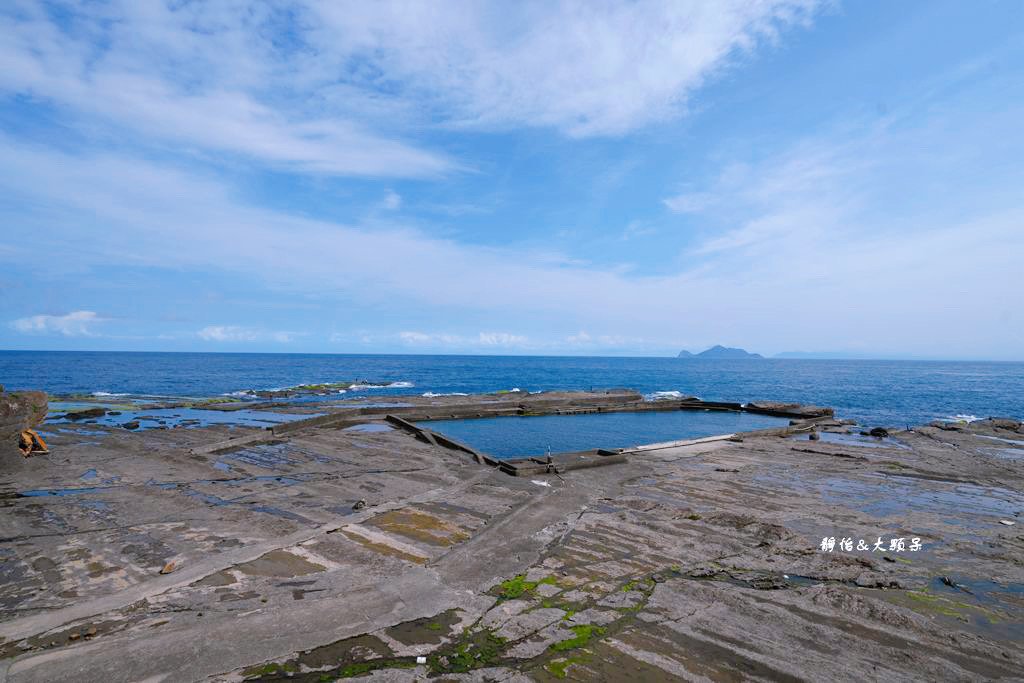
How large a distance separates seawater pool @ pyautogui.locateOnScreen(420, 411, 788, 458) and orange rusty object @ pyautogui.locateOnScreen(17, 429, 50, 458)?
1831 cm

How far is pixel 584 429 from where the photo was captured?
118 ft

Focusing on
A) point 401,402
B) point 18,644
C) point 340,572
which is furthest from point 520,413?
point 18,644

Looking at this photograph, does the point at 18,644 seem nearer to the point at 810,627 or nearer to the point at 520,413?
the point at 810,627

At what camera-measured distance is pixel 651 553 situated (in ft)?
33.1

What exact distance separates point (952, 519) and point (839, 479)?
4.80 meters

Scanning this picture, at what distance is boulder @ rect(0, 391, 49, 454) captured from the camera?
18.3 metres

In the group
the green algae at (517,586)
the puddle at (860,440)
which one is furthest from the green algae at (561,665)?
the puddle at (860,440)

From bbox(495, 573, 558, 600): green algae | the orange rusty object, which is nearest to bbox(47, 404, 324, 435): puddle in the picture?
the orange rusty object

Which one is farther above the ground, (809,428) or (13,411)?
(13,411)

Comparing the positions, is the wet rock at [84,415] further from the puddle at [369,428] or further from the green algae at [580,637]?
the green algae at [580,637]

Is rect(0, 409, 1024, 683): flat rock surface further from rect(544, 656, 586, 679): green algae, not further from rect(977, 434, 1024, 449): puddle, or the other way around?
rect(977, 434, 1024, 449): puddle

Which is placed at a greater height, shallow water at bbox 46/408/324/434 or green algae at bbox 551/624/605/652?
green algae at bbox 551/624/605/652

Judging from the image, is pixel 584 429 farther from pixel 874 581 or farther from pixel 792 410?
pixel 874 581

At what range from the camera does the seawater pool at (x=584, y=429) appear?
93.6 ft
